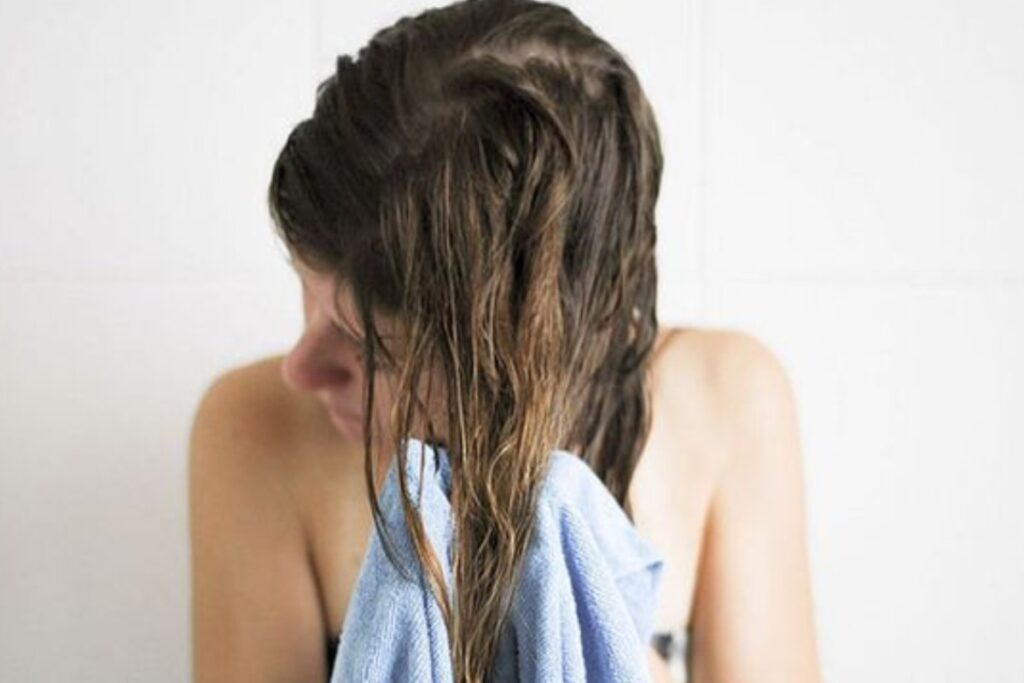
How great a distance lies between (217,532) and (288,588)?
0.06m

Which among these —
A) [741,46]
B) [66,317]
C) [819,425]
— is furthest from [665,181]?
[66,317]

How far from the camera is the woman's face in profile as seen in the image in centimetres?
79

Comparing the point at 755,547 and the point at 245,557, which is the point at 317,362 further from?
the point at 755,547

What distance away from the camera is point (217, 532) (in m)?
0.98

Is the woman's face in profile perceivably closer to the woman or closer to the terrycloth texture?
the woman

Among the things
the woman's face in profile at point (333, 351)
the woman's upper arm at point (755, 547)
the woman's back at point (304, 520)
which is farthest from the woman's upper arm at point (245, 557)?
the woman's upper arm at point (755, 547)

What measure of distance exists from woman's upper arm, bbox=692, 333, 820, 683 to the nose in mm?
329

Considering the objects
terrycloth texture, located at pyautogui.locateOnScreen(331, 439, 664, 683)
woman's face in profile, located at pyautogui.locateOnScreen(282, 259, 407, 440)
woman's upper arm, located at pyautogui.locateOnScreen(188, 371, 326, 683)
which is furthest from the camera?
woman's upper arm, located at pyautogui.locateOnScreen(188, 371, 326, 683)

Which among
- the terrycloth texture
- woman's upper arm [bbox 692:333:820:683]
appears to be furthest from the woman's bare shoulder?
the terrycloth texture

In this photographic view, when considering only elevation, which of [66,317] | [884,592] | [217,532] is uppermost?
[66,317]

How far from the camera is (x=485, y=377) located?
0.71 m

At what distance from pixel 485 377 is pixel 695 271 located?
1.49ft

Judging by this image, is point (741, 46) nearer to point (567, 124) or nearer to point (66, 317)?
point (567, 124)

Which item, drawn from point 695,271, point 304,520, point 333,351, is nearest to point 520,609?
point 333,351
